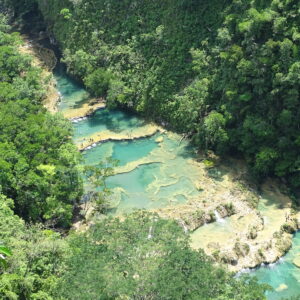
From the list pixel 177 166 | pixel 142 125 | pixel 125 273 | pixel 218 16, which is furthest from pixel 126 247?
pixel 218 16

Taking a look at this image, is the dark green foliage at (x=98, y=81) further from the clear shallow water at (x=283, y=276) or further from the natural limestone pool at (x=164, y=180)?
the clear shallow water at (x=283, y=276)

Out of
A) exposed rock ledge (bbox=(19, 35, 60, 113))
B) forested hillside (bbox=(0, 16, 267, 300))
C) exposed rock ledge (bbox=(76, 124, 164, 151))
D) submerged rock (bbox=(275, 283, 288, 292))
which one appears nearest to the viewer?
forested hillside (bbox=(0, 16, 267, 300))

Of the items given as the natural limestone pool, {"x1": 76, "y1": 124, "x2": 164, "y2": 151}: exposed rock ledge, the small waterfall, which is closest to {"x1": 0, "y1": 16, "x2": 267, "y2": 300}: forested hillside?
the natural limestone pool

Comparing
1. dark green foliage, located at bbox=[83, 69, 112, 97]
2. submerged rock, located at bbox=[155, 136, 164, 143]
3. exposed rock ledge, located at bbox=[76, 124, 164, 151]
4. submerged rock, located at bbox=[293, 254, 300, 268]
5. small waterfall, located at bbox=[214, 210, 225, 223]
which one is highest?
dark green foliage, located at bbox=[83, 69, 112, 97]

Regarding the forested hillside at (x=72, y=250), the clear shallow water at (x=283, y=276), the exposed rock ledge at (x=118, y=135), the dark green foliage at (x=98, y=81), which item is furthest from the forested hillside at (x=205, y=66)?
the forested hillside at (x=72, y=250)

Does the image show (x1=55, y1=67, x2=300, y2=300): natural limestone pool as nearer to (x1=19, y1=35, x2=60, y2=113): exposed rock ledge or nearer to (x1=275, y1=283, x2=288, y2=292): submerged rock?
(x1=275, y1=283, x2=288, y2=292): submerged rock

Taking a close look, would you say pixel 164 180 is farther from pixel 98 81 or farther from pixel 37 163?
pixel 98 81

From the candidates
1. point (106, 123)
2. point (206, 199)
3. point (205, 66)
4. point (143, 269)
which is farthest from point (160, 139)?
point (143, 269)
